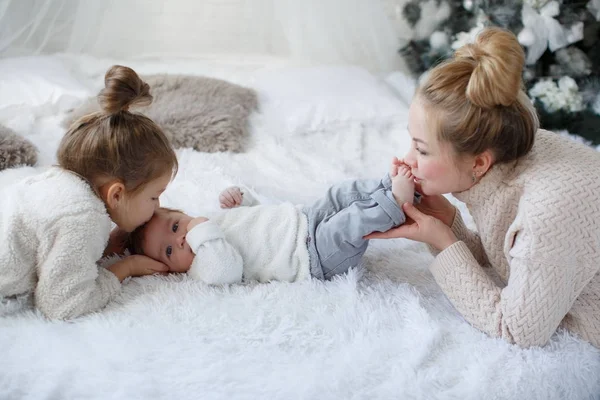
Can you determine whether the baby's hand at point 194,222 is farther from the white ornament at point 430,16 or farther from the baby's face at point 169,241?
the white ornament at point 430,16

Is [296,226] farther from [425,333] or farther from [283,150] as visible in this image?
[283,150]

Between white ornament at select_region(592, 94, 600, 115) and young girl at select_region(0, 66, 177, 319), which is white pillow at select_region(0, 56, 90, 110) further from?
white ornament at select_region(592, 94, 600, 115)

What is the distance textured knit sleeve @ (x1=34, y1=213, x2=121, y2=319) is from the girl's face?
7cm

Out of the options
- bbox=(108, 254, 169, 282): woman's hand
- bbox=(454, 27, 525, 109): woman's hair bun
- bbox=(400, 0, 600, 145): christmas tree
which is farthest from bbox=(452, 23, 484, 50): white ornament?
bbox=(108, 254, 169, 282): woman's hand

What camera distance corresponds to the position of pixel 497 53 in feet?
3.82

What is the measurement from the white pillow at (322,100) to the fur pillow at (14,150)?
A: 0.86 meters

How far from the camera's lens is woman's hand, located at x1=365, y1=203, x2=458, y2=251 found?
1.39 meters

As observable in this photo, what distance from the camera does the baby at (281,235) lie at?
1416mm

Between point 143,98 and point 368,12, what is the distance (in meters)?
1.72

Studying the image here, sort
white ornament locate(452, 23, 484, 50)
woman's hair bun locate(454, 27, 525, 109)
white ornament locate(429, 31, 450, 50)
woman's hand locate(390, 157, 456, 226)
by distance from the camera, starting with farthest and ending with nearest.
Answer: white ornament locate(429, 31, 450, 50)
white ornament locate(452, 23, 484, 50)
woman's hand locate(390, 157, 456, 226)
woman's hair bun locate(454, 27, 525, 109)

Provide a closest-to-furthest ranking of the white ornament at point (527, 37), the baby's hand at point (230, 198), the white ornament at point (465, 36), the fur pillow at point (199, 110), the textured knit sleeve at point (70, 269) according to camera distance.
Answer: the textured knit sleeve at point (70, 269) → the baby's hand at point (230, 198) → the fur pillow at point (199, 110) → the white ornament at point (527, 37) → the white ornament at point (465, 36)

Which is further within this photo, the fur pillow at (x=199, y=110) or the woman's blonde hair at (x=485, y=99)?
the fur pillow at (x=199, y=110)

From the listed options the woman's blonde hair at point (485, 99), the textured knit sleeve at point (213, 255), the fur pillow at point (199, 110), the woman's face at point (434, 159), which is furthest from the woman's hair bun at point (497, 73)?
the fur pillow at point (199, 110)

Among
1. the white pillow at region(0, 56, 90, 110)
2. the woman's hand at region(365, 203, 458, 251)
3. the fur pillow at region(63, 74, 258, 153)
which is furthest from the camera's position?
the white pillow at region(0, 56, 90, 110)
